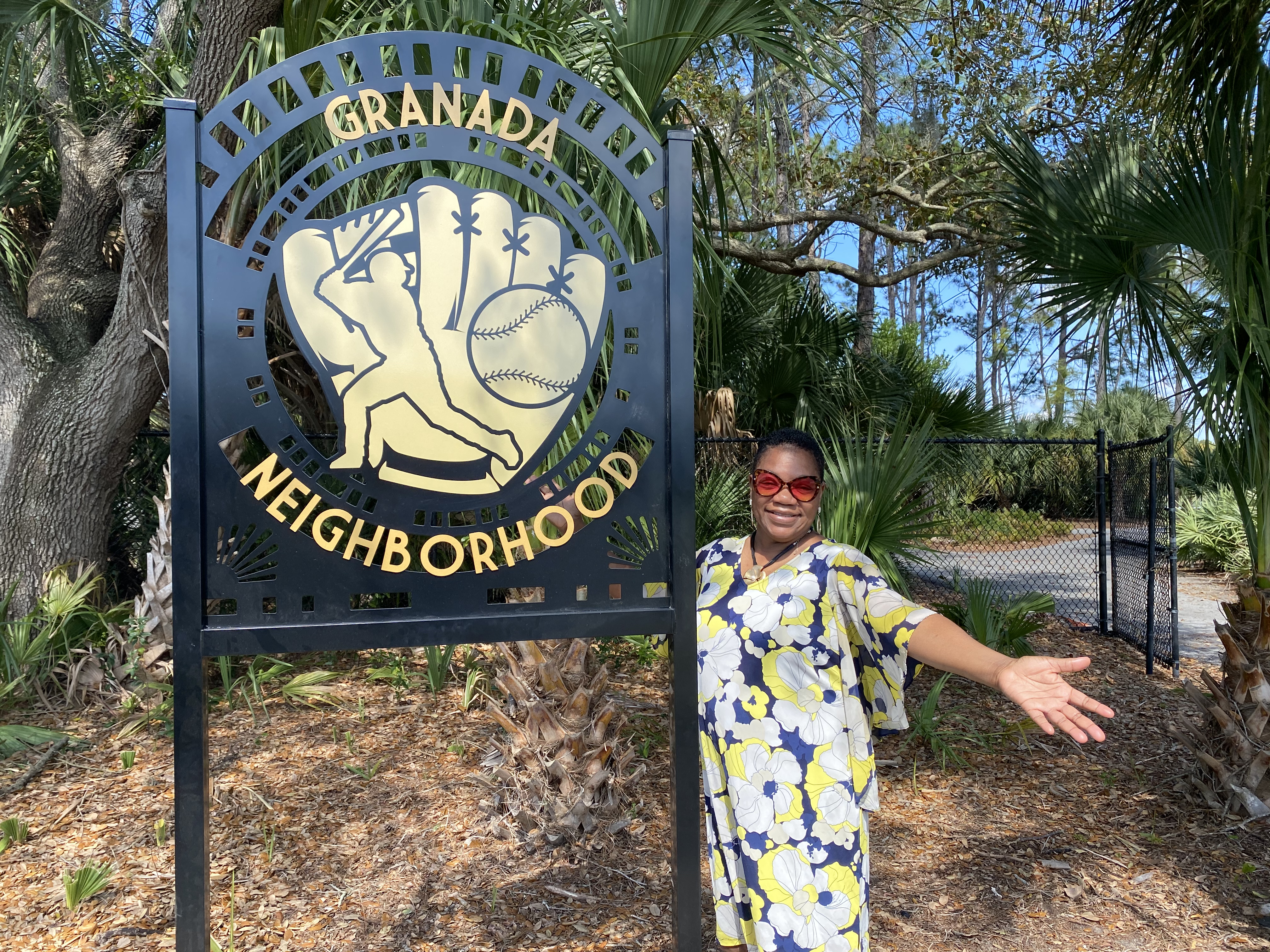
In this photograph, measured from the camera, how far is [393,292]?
5.64ft

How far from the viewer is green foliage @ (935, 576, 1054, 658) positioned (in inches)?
213

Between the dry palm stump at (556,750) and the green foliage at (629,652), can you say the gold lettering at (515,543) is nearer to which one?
the dry palm stump at (556,750)

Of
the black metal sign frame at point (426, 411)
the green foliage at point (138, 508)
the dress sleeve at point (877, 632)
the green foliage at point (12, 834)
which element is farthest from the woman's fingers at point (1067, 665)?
the green foliage at point (138, 508)

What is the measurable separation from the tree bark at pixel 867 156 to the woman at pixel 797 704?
5.04 metres

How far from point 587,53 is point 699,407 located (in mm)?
3851

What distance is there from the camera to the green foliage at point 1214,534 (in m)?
11.1

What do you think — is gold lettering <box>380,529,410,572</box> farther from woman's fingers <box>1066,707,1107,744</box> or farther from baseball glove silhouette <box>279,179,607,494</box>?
woman's fingers <box>1066,707,1107,744</box>

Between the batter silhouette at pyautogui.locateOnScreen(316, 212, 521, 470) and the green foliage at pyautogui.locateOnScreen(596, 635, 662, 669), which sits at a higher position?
the batter silhouette at pyautogui.locateOnScreen(316, 212, 521, 470)

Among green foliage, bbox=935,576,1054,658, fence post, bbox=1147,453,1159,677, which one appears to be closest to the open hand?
green foliage, bbox=935,576,1054,658

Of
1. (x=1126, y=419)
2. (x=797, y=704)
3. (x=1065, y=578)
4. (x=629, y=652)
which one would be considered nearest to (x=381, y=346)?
(x=797, y=704)

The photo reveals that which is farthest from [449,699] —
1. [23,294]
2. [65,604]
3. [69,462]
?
[23,294]

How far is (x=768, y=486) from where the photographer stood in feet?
6.24

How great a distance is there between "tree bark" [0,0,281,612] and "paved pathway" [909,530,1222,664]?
4600mm

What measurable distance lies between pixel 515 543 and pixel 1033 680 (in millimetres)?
1007
